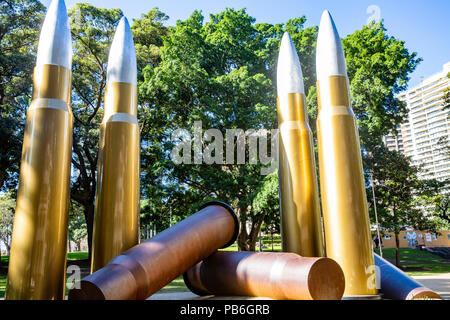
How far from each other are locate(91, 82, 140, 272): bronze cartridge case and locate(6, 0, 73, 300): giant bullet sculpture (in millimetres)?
916

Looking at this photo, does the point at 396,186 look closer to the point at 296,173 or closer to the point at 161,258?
the point at 296,173

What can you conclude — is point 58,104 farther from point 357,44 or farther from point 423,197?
point 423,197

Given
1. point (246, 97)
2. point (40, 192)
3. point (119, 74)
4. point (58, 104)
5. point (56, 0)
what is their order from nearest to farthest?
1. point (40, 192)
2. point (58, 104)
3. point (56, 0)
4. point (119, 74)
5. point (246, 97)

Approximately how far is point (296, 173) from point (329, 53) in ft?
10.4

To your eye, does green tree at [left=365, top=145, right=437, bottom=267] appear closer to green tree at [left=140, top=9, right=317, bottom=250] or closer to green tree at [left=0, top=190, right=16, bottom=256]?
green tree at [left=140, top=9, right=317, bottom=250]

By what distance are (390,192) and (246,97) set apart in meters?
14.4

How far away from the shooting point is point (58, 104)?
306 inches

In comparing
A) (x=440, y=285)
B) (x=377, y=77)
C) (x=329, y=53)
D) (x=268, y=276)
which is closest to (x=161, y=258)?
(x=268, y=276)

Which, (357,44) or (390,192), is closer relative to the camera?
(357,44)

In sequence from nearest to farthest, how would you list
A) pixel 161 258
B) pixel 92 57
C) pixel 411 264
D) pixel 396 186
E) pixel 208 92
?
pixel 161 258 < pixel 208 92 < pixel 92 57 < pixel 396 186 < pixel 411 264

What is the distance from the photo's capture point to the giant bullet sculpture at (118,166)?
325 inches

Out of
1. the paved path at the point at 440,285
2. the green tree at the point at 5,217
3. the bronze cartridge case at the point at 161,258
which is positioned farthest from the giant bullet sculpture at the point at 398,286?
the green tree at the point at 5,217

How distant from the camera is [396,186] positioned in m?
26.8
